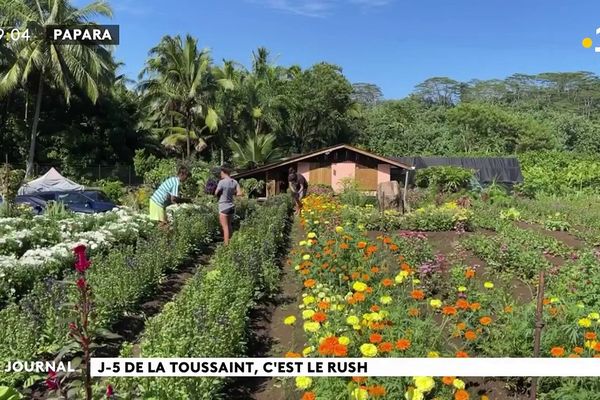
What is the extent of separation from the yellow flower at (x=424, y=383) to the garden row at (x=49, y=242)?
431 cm

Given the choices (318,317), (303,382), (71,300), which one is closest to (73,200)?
(71,300)

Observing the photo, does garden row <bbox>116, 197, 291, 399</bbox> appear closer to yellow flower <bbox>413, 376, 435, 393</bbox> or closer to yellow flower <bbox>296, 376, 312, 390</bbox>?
yellow flower <bbox>296, 376, 312, 390</bbox>

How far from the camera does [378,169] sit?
27047 mm

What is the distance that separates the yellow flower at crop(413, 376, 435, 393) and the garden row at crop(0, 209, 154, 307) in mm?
4310

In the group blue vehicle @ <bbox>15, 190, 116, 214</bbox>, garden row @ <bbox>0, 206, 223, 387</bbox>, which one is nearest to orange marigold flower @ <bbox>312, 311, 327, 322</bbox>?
garden row @ <bbox>0, 206, 223, 387</bbox>

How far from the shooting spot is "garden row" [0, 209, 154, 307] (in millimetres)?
6012

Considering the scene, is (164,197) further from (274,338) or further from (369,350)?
(369,350)

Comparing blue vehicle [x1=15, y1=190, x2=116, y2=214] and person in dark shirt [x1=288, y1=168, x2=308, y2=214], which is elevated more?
person in dark shirt [x1=288, y1=168, x2=308, y2=214]

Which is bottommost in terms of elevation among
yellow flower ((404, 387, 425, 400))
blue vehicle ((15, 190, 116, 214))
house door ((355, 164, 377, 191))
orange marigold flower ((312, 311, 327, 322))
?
yellow flower ((404, 387, 425, 400))

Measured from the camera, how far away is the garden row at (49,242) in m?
6.01

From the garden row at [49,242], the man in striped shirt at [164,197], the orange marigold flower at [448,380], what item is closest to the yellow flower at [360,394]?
the orange marigold flower at [448,380]

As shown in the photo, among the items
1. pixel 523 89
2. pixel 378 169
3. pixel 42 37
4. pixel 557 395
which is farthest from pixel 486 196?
pixel 523 89

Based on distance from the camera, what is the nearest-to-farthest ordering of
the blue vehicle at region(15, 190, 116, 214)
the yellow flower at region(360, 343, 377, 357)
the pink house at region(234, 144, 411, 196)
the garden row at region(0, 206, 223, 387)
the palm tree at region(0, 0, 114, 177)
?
the yellow flower at region(360, 343, 377, 357)
the garden row at region(0, 206, 223, 387)
the blue vehicle at region(15, 190, 116, 214)
the pink house at region(234, 144, 411, 196)
the palm tree at region(0, 0, 114, 177)

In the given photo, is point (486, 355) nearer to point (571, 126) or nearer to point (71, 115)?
point (71, 115)
